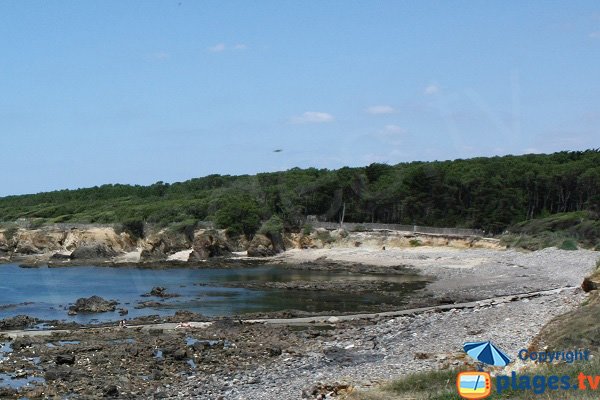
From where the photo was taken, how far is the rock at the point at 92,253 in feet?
240

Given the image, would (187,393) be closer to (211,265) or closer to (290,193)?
(211,265)

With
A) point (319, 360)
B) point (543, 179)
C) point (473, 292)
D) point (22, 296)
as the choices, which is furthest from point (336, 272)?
point (319, 360)

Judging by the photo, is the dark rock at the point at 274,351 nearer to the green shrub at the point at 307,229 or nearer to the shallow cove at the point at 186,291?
the shallow cove at the point at 186,291

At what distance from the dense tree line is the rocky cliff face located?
2457mm

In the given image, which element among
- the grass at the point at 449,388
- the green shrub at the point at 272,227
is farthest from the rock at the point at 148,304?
the green shrub at the point at 272,227

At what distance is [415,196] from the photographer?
81438 mm

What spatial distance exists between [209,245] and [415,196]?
24.8 m

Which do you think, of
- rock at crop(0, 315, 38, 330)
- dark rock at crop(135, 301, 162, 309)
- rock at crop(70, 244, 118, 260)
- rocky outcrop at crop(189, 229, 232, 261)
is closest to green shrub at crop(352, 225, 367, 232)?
rocky outcrop at crop(189, 229, 232, 261)

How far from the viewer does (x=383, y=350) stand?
73.6ft

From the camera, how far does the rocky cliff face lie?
71688mm

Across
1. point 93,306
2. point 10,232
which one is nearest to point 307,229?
point 10,232

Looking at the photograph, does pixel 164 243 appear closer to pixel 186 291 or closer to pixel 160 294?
pixel 186 291

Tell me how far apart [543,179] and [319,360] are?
6081 cm

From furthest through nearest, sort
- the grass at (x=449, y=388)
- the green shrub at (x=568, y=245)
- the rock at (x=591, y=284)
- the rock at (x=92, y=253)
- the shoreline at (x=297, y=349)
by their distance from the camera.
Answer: the rock at (x=92, y=253), the green shrub at (x=568, y=245), the rock at (x=591, y=284), the shoreline at (x=297, y=349), the grass at (x=449, y=388)
